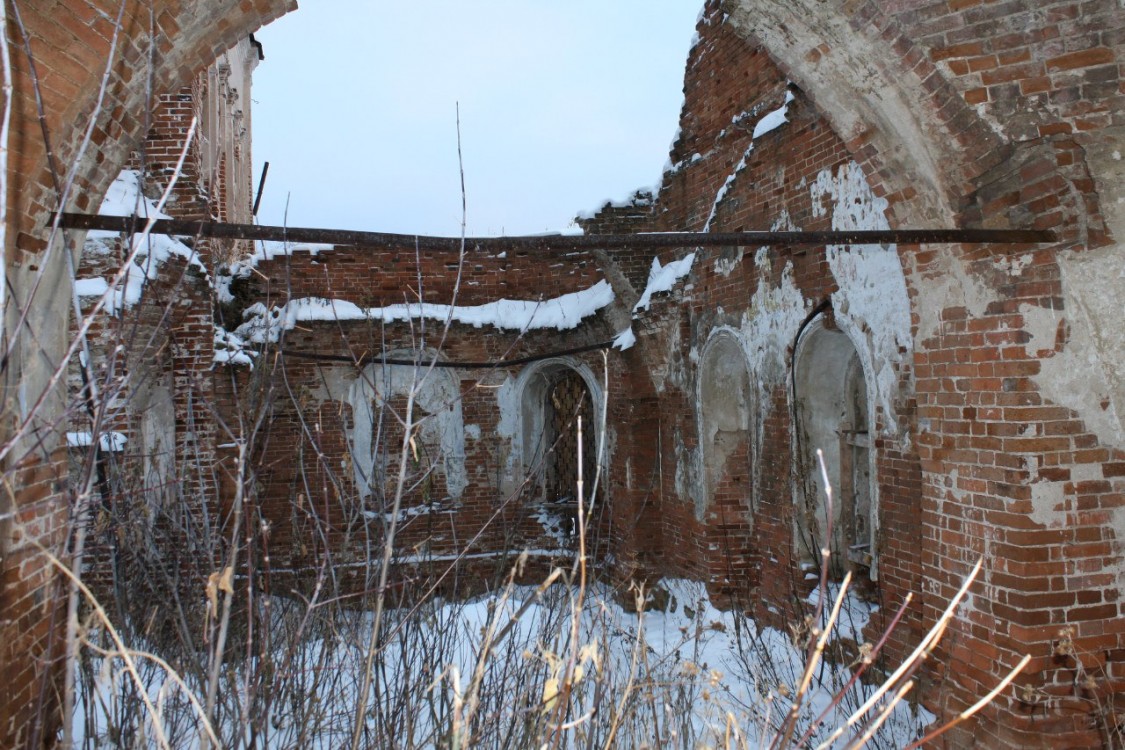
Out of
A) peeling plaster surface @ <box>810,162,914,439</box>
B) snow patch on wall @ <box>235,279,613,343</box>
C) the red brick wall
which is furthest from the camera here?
snow patch on wall @ <box>235,279,613,343</box>

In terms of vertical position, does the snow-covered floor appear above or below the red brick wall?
below

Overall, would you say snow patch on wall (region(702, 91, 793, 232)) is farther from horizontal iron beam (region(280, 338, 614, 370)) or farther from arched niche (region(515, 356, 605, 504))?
arched niche (region(515, 356, 605, 504))

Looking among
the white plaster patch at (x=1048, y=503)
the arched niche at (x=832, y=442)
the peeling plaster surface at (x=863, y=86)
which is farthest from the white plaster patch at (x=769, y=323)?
the white plaster patch at (x=1048, y=503)

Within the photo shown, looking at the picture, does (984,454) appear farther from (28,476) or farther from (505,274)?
(505,274)

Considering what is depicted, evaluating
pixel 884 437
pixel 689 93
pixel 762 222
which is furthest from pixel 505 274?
pixel 884 437

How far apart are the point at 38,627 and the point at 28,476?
2.04ft

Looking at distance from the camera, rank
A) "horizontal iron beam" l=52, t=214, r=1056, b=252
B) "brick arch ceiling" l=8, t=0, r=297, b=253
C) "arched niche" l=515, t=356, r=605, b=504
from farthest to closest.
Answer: "arched niche" l=515, t=356, r=605, b=504, "horizontal iron beam" l=52, t=214, r=1056, b=252, "brick arch ceiling" l=8, t=0, r=297, b=253

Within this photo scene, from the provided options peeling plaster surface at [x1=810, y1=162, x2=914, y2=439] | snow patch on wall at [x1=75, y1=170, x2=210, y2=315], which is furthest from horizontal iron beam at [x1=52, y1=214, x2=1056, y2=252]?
snow patch on wall at [x1=75, y1=170, x2=210, y2=315]

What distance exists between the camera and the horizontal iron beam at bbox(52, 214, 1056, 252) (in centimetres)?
326

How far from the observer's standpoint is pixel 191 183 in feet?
30.8

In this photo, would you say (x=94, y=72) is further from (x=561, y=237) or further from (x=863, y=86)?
(x=863, y=86)

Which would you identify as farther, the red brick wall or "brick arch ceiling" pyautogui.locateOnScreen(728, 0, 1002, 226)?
"brick arch ceiling" pyautogui.locateOnScreen(728, 0, 1002, 226)

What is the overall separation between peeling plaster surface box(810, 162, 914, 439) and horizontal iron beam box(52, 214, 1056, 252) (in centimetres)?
176

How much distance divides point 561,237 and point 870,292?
327cm
